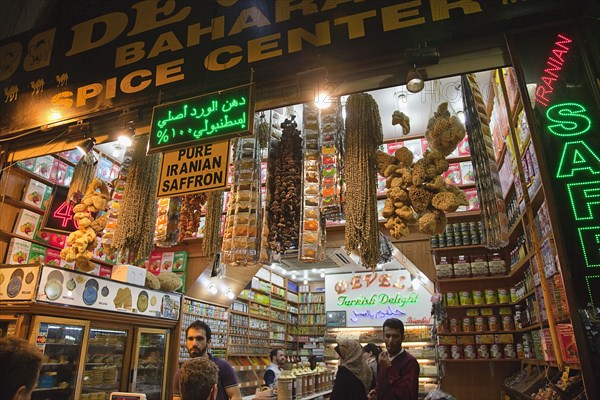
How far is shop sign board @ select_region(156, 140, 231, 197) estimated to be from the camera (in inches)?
114

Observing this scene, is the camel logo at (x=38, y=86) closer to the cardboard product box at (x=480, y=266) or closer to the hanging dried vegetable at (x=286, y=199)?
the hanging dried vegetable at (x=286, y=199)

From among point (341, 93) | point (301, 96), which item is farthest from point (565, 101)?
point (301, 96)

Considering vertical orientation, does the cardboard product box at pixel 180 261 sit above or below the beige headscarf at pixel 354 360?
above

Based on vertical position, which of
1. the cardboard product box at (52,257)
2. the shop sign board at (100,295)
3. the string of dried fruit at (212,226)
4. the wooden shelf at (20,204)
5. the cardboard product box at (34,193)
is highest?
the cardboard product box at (34,193)

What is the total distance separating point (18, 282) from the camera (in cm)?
455

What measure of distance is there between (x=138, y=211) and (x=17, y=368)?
1.84 metres

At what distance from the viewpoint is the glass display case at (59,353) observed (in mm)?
4508

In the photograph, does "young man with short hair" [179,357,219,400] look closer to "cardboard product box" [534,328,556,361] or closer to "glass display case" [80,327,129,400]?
"cardboard product box" [534,328,556,361]

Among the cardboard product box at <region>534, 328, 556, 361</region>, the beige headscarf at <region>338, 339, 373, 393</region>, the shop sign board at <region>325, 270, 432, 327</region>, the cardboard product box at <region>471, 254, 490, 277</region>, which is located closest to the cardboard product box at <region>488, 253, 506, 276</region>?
the cardboard product box at <region>471, 254, 490, 277</region>

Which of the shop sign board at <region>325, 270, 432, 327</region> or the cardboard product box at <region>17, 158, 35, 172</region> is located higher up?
the cardboard product box at <region>17, 158, 35, 172</region>

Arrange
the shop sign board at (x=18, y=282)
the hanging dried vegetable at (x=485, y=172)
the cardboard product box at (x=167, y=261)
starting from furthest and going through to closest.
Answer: the cardboard product box at (x=167, y=261) → the shop sign board at (x=18, y=282) → the hanging dried vegetable at (x=485, y=172)

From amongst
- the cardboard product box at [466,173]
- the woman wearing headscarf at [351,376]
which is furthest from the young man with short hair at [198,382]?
the cardboard product box at [466,173]

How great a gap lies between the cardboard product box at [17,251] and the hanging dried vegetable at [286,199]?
13.3 feet

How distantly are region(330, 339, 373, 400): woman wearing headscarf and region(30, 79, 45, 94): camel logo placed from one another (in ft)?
12.9
